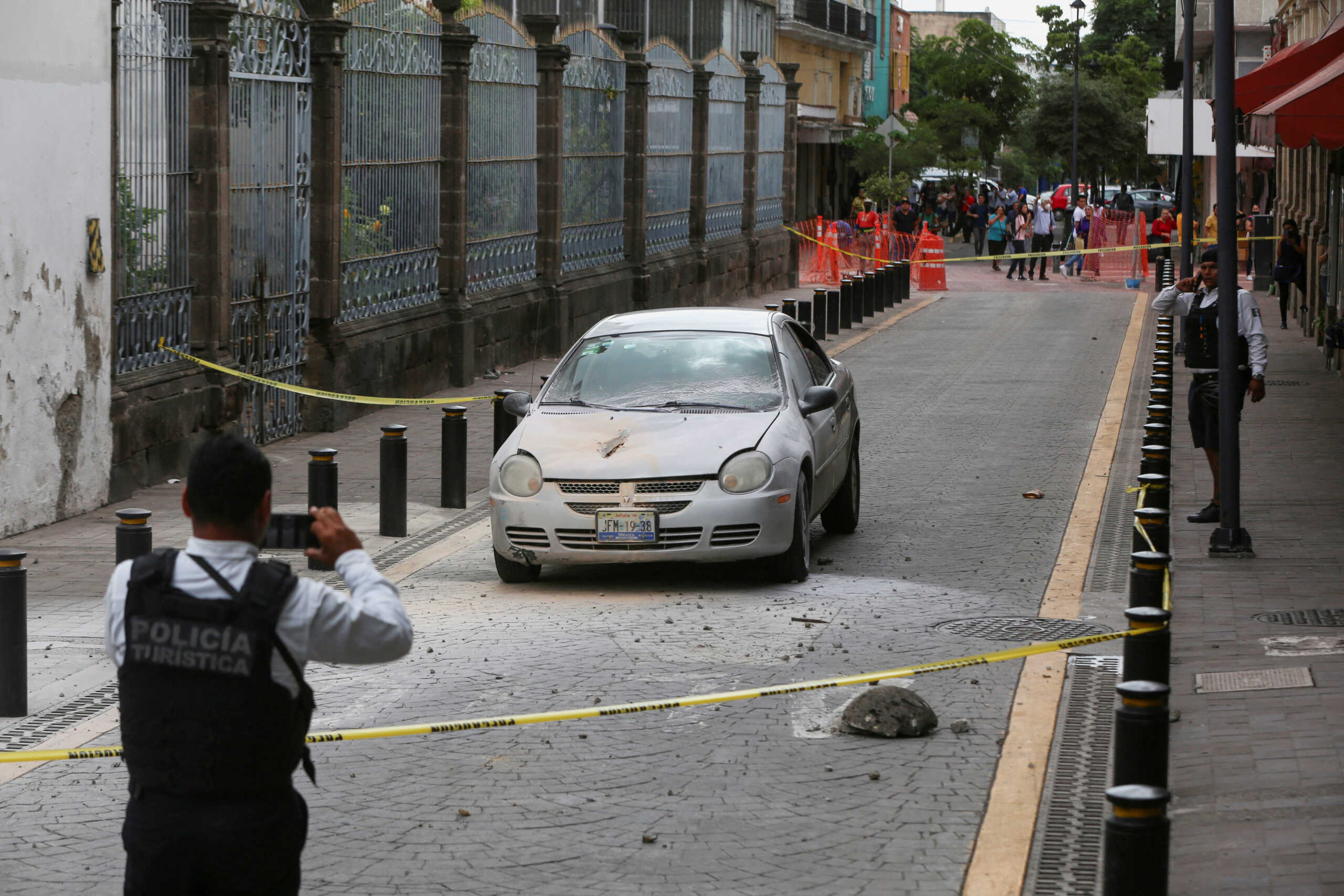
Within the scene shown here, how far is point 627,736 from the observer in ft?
23.8

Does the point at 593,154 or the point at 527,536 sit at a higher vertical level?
the point at 593,154

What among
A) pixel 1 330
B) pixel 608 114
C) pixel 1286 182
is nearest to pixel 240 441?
pixel 1 330

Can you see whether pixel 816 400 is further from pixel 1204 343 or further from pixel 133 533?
pixel 133 533

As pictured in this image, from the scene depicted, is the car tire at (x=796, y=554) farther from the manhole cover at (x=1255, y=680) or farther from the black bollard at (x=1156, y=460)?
the manhole cover at (x=1255, y=680)

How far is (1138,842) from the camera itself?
14.2 feet

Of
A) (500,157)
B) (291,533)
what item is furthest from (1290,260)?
(291,533)

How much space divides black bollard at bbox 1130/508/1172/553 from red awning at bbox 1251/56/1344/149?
6796 millimetres

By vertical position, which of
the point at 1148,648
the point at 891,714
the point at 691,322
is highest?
the point at 691,322

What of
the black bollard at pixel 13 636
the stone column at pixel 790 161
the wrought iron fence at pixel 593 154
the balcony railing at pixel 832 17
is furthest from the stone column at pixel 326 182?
the balcony railing at pixel 832 17

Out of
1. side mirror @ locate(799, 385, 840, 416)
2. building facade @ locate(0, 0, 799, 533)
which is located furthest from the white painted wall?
side mirror @ locate(799, 385, 840, 416)

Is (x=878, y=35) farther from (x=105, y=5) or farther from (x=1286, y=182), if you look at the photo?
(x=105, y=5)

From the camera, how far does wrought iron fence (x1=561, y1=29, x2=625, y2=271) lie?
25.2m

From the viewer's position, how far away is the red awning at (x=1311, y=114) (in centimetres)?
1347

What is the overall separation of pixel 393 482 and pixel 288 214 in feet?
19.1
